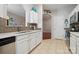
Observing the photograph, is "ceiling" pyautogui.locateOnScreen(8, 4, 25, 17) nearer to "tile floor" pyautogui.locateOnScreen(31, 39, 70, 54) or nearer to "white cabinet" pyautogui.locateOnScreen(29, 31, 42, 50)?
"white cabinet" pyautogui.locateOnScreen(29, 31, 42, 50)

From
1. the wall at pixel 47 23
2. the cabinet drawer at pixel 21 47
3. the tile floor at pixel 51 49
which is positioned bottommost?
the tile floor at pixel 51 49

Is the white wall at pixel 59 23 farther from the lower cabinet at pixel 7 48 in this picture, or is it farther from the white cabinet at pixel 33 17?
the lower cabinet at pixel 7 48

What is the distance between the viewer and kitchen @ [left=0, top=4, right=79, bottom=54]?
297 centimetres

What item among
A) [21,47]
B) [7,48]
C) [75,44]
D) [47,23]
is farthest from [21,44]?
Result: [47,23]

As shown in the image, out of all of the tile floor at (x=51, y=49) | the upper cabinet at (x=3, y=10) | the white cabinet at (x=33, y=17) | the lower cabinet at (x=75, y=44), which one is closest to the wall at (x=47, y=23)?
the white cabinet at (x=33, y=17)

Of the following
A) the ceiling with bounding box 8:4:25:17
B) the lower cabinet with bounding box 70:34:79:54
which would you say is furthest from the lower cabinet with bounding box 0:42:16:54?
the ceiling with bounding box 8:4:25:17

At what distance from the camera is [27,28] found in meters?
6.21

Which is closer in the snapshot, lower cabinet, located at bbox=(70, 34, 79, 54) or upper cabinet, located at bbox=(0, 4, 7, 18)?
lower cabinet, located at bbox=(70, 34, 79, 54)

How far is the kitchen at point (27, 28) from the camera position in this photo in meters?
2.97

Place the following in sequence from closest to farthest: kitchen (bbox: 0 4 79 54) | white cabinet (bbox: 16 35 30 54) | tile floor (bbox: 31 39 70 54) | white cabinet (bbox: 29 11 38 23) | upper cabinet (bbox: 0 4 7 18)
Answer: kitchen (bbox: 0 4 79 54) < white cabinet (bbox: 16 35 30 54) < upper cabinet (bbox: 0 4 7 18) < tile floor (bbox: 31 39 70 54) < white cabinet (bbox: 29 11 38 23)

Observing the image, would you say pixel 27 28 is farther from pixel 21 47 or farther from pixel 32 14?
pixel 21 47

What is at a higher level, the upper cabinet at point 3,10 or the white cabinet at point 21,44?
the upper cabinet at point 3,10

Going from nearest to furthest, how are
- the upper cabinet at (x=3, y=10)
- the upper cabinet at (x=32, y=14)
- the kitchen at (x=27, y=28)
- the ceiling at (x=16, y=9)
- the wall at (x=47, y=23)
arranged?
1. the kitchen at (x=27, y=28)
2. the upper cabinet at (x=3, y=10)
3. the ceiling at (x=16, y=9)
4. the upper cabinet at (x=32, y=14)
5. the wall at (x=47, y=23)
